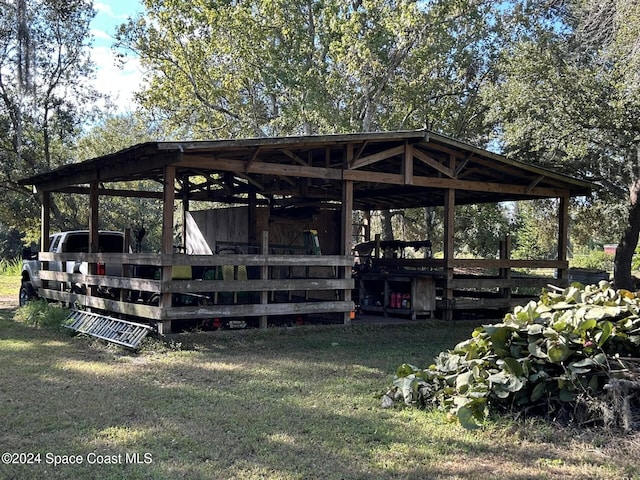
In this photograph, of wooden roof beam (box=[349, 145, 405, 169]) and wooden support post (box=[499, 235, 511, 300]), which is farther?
wooden support post (box=[499, 235, 511, 300])

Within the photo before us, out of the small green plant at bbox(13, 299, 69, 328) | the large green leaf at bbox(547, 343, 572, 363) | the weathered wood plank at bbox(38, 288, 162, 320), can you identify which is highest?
the large green leaf at bbox(547, 343, 572, 363)

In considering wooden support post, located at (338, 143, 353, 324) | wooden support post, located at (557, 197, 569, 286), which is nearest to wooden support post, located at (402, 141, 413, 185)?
wooden support post, located at (338, 143, 353, 324)

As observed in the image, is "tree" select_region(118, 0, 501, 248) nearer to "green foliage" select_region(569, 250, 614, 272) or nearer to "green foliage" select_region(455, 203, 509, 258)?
"green foliage" select_region(455, 203, 509, 258)

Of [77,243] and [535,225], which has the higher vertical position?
[535,225]

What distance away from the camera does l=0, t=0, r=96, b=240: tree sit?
18.7m

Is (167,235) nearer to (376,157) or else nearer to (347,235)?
(347,235)

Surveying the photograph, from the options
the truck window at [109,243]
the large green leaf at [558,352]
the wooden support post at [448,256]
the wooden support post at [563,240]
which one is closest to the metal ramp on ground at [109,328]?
the truck window at [109,243]

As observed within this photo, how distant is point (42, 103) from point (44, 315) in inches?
473

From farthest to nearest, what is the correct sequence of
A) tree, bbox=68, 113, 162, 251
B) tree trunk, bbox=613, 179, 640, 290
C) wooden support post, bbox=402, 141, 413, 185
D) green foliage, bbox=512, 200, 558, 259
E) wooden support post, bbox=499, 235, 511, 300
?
tree, bbox=68, 113, 162, 251, green foliage, bbox=512, 200, 558, 259, tree trunk, bbox=613, 179, 640, 290, wooden support post, bbox=499, 235, 511, 300, wooden support post, bbox=402, 141, 413, 185

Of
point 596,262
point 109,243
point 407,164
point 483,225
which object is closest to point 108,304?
point 109,243

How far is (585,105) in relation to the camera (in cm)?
1456

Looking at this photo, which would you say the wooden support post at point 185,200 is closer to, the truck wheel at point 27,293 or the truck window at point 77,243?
the truck window at point 77,243

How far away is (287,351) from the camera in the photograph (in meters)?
8.68

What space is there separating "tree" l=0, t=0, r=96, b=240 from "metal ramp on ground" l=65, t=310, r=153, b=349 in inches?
383
